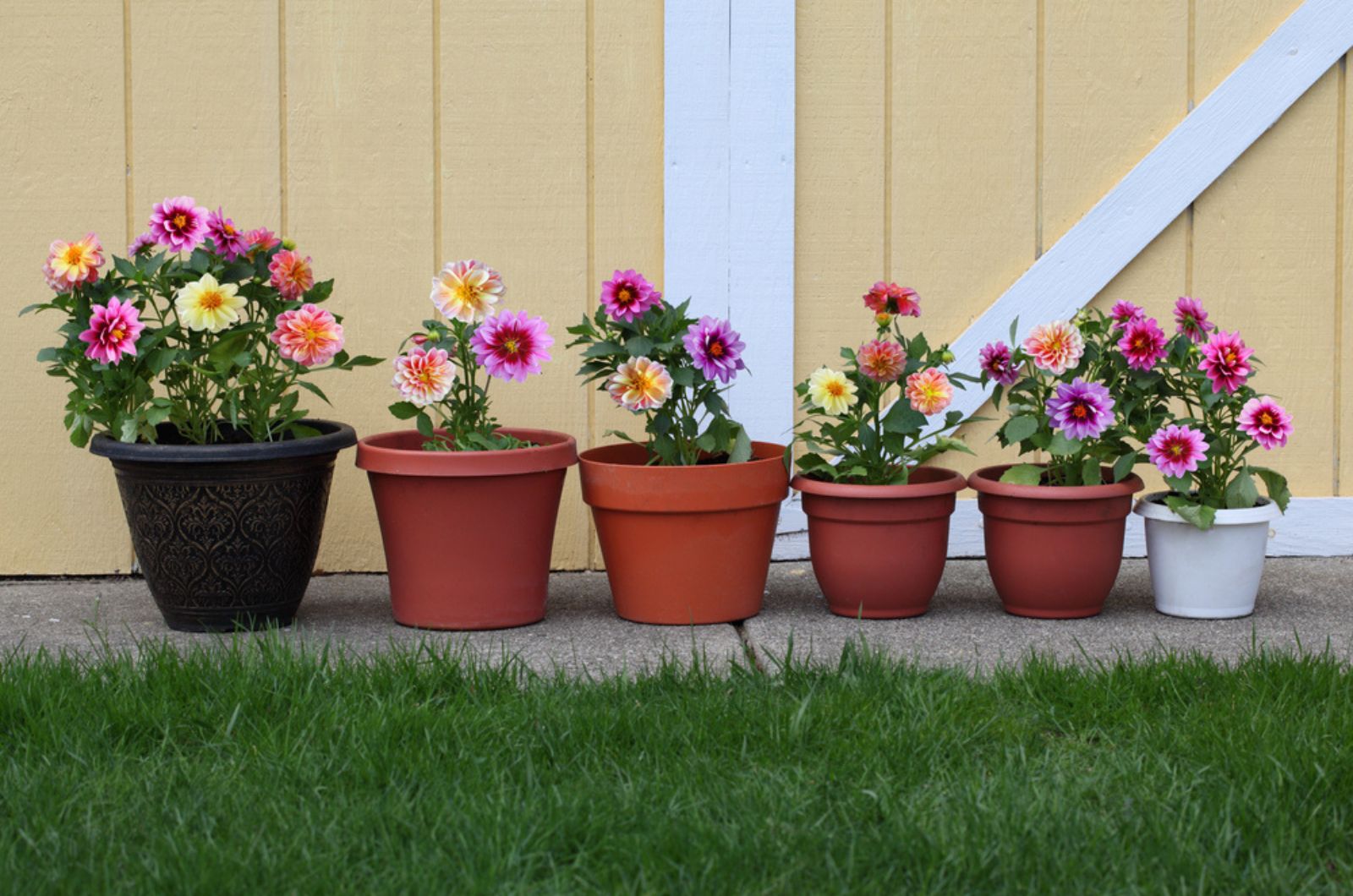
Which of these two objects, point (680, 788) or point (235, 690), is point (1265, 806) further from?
point (235, 690)

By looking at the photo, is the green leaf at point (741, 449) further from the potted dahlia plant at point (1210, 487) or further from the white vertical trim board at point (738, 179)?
the potted dahlia plant at point (1210, 487)

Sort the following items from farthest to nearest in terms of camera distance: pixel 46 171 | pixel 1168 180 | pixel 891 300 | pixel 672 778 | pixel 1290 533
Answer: pixel 1290 533, pixel 1168 180, pixel 46 171, pixel 891 300, pixel 672 778

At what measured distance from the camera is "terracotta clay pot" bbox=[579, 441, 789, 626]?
2.75m

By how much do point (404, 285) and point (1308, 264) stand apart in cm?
196

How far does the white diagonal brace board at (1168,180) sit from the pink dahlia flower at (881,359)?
19.1 inches

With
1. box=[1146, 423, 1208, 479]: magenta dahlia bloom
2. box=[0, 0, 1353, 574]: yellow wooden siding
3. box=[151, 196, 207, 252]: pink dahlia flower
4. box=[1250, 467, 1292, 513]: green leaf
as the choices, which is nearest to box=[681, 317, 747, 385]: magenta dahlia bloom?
box=[0, 0, 1353, 574]: yellow wooden siding

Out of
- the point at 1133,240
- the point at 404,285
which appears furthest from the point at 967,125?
the point at 404,285

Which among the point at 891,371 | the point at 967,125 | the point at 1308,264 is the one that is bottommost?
the point at 891,371

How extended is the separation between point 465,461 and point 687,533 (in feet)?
1.39

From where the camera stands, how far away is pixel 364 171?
3.16m

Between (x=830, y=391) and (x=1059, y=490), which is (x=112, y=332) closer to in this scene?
(x=830, y=391)

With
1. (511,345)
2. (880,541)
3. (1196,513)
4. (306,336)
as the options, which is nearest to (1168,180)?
(1196,513)

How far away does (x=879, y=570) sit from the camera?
2803 mm

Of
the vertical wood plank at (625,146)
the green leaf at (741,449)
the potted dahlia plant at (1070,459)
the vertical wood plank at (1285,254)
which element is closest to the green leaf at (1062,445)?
the potted dahlia plant at (1070,459)
